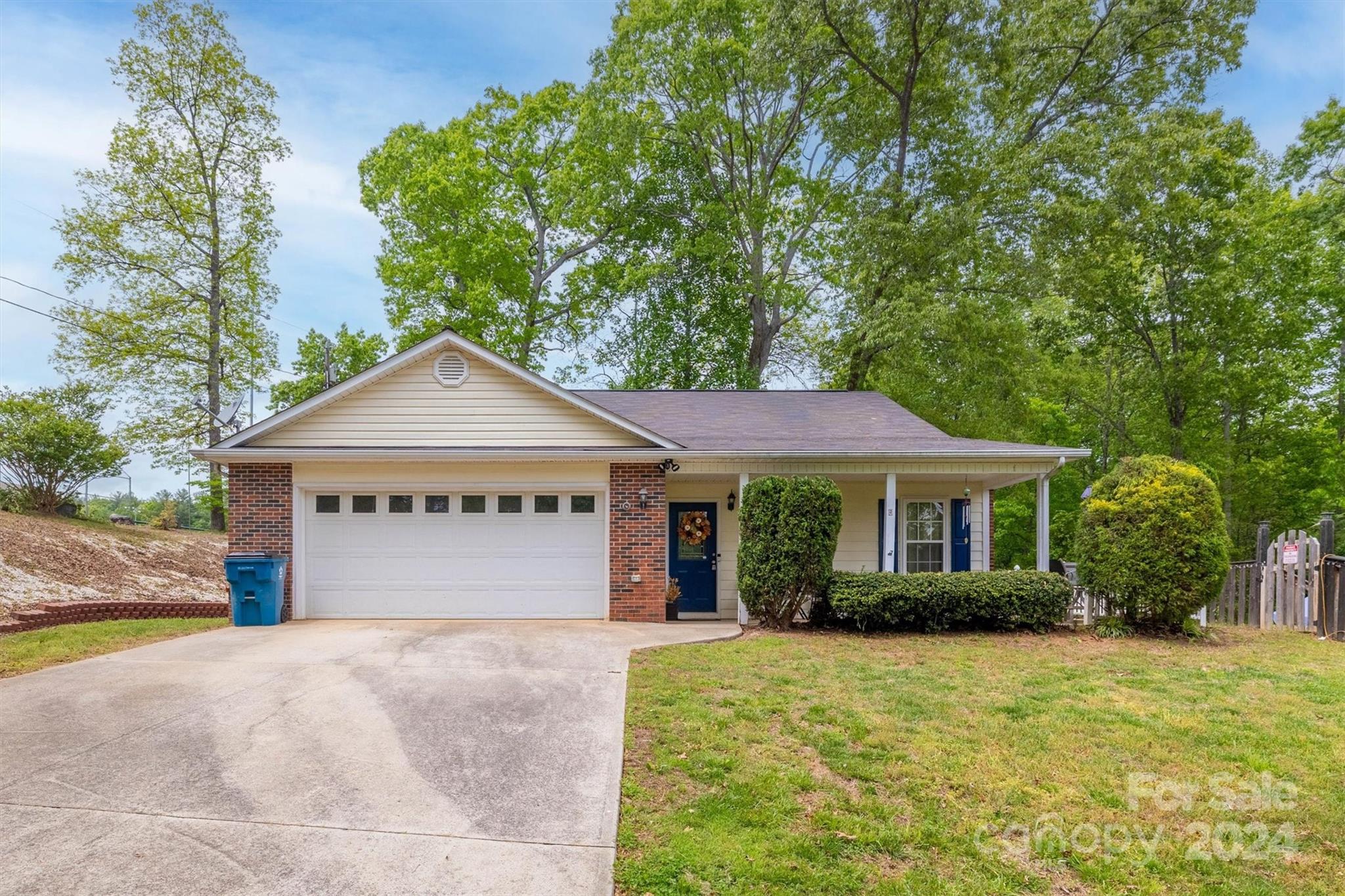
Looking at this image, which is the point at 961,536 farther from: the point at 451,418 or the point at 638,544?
the point at 451,418

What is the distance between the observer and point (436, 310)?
23109mm

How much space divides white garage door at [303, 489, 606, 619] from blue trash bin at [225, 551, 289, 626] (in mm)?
495

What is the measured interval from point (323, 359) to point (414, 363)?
45.5ft

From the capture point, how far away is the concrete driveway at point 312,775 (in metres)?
3.15

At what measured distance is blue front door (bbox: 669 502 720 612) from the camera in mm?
11172

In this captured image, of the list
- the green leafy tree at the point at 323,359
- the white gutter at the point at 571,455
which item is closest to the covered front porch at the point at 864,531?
the white gutter at the point at 571,455

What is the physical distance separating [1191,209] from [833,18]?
9954mm

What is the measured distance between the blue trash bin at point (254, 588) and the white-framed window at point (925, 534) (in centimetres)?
930

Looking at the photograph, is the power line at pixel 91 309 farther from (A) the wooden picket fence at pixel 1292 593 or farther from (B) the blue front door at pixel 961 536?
(A) the wooden picket fence at pixel 1292 593

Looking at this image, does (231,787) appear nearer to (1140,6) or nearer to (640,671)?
(640,671)

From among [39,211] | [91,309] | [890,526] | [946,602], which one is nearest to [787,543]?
[890,526]

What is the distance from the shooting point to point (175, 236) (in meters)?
20.3

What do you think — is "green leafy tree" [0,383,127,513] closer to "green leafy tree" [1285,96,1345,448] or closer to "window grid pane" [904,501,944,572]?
"window grid pane" [904,501,944,572]

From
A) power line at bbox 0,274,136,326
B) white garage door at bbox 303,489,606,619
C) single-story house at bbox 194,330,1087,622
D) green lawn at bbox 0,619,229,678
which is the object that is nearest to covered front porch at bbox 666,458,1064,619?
single-story house at bbox 194,330,1087,622
